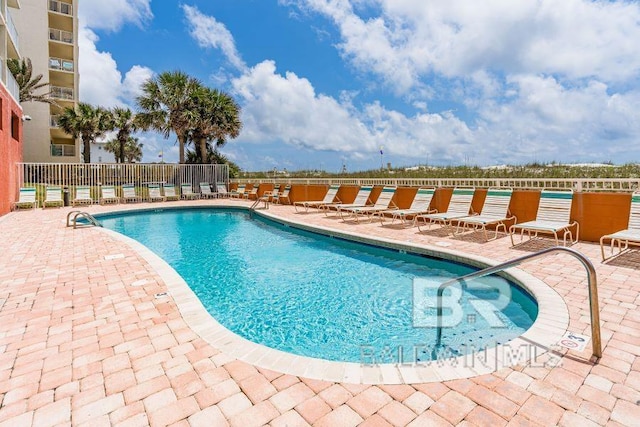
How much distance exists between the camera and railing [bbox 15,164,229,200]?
15.7 metres

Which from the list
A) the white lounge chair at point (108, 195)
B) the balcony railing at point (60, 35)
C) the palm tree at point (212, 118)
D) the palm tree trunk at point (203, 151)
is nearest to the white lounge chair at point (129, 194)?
the white lounge chair at point (108, 195)

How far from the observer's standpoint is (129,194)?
691 inches

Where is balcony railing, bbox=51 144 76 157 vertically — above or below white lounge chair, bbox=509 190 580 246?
above

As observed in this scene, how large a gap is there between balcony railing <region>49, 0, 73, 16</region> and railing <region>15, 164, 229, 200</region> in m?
17.9

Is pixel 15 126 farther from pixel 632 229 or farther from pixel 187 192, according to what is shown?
pixel 632 229

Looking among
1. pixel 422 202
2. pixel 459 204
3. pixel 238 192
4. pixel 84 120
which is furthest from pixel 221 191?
pixel 459 204

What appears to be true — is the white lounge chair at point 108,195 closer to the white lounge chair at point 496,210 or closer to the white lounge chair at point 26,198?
the white lounge chair at point 26,198

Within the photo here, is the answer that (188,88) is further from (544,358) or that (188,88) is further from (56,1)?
(544,358)

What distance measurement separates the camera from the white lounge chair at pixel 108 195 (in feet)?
54.5

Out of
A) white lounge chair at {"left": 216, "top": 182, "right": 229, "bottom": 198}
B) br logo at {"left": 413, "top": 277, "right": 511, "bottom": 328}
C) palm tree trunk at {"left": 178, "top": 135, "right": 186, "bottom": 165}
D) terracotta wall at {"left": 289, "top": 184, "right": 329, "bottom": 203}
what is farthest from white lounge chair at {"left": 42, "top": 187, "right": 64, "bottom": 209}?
br logo at {"left": 413, "top": 277, "right": 511, "bottom": 328}

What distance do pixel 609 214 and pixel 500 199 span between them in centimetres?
204

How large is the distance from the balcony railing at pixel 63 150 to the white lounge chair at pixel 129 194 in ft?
46.0

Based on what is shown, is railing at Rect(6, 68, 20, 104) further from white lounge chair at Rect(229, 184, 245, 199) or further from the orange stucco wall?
white lounge chair at Rect(229, 184, 245, 199)

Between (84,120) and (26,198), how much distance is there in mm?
11836
